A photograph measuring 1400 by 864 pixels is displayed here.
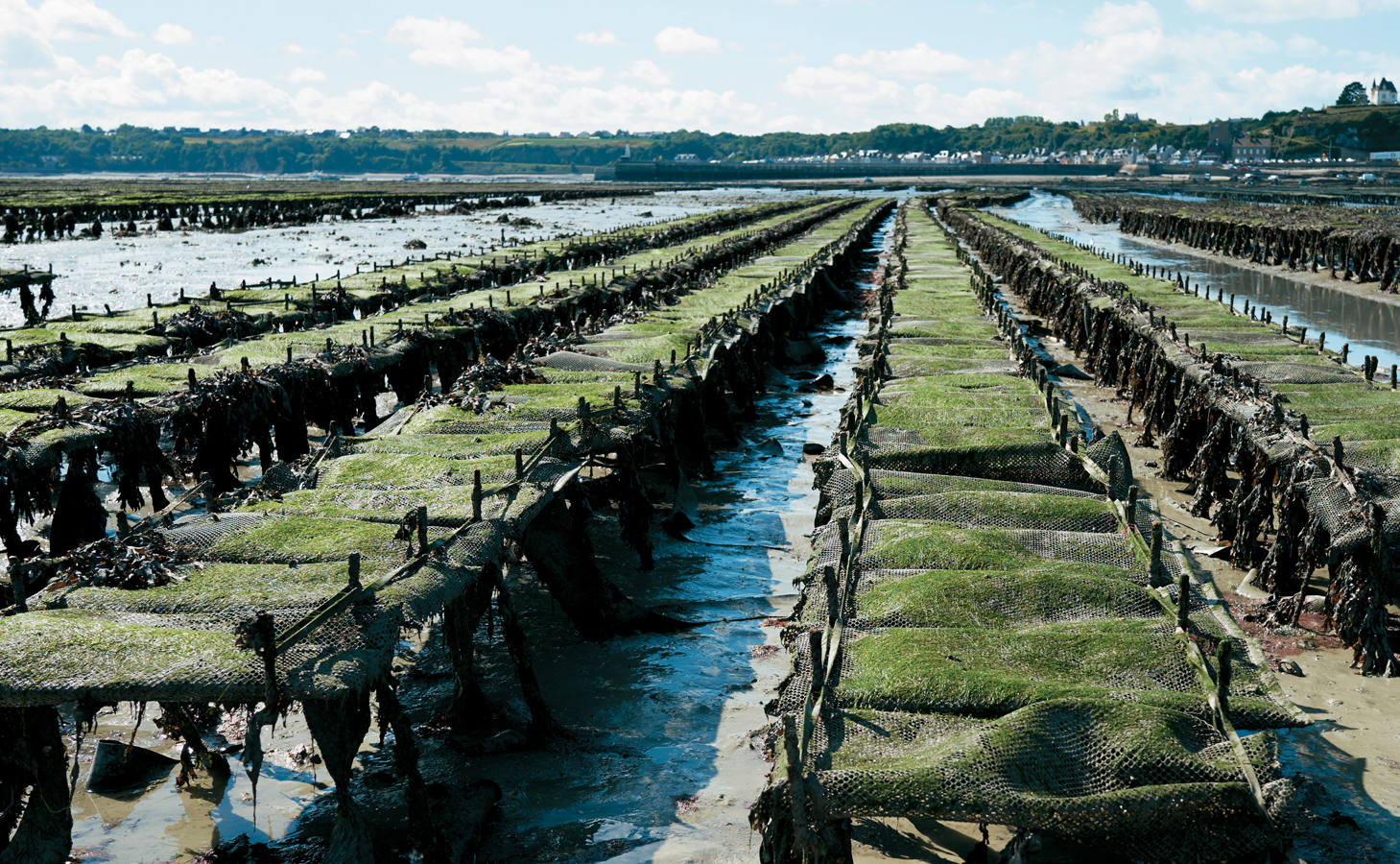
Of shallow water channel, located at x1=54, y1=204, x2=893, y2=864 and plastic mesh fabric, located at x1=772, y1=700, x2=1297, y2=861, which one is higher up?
plastic mesh fabric, located at x1=772, y1=700, x2=1297, y2=861

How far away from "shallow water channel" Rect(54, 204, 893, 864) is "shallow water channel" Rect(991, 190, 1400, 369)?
19.0 meters

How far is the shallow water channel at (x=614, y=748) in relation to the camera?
28.9 ft

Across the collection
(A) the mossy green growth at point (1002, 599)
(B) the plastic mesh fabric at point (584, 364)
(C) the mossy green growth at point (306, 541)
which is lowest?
(A) the mossy green growth at point (1002, 599)

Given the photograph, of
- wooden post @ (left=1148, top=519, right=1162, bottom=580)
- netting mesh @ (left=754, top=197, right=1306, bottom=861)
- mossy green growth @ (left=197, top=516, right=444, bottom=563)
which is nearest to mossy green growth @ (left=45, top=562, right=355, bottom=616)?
mossy green growth @ (left=197, top=516, right=444, bottom=563)

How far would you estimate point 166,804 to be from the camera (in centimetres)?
927

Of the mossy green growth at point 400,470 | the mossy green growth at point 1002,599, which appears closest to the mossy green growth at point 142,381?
the mossy green growth at point 400,470

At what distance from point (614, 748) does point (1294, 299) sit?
4252cm

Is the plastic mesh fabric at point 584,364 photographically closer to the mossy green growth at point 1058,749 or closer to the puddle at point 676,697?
the puddle at point 676,697

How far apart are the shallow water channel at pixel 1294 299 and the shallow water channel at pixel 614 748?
62.5 ft

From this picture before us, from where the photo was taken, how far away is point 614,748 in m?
10.3

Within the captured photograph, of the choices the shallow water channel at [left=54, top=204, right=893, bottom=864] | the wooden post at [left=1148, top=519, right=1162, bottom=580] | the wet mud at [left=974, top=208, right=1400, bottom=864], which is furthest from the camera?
the wooden post at [left=1148, top=519, right=1162, bottom=580]

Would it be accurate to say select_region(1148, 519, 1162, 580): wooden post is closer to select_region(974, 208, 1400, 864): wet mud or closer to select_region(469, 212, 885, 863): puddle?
select_region(974, 208, 1400, 864): wet mud

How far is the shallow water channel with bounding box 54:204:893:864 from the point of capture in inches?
347

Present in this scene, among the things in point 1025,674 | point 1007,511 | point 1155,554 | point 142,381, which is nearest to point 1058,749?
point 1025,674
